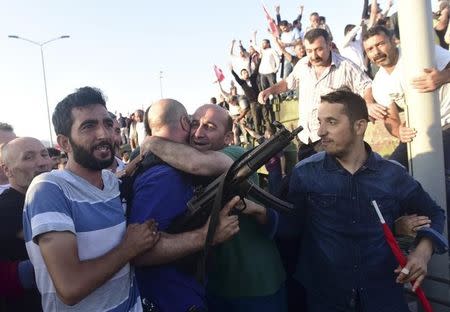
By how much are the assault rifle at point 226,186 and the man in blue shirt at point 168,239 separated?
5 centimetres

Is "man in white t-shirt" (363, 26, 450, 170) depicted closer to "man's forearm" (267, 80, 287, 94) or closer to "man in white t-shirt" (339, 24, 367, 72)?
"man's forearm" (267, 80, 287, 94)

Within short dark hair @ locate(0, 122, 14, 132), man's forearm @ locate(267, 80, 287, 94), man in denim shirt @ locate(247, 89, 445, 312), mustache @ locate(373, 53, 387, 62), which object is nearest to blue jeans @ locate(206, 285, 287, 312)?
man in denim shirt @ locate(247, 89, 445, 312)

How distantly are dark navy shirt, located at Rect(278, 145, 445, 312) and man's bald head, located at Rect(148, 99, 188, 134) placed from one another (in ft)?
2.96

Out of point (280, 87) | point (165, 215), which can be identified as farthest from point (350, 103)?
point (280, 87)

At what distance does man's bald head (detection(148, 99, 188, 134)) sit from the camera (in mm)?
2506

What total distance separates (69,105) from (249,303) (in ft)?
5.01

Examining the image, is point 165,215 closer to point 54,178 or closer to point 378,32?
point 54,178

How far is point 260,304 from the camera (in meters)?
2.52

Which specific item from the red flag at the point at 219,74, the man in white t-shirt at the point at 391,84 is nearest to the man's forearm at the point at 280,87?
the man in white t-shirt at the point at 391,84

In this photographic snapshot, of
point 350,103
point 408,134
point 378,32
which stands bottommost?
point 408,134

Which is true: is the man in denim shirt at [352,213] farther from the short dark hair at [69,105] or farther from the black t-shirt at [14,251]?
the black t-shirt at [14,251]

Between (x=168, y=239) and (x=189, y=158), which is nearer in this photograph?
(x=168, y=239)

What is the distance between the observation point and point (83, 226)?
1.88 metres

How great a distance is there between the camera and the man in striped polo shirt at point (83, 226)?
175cm
